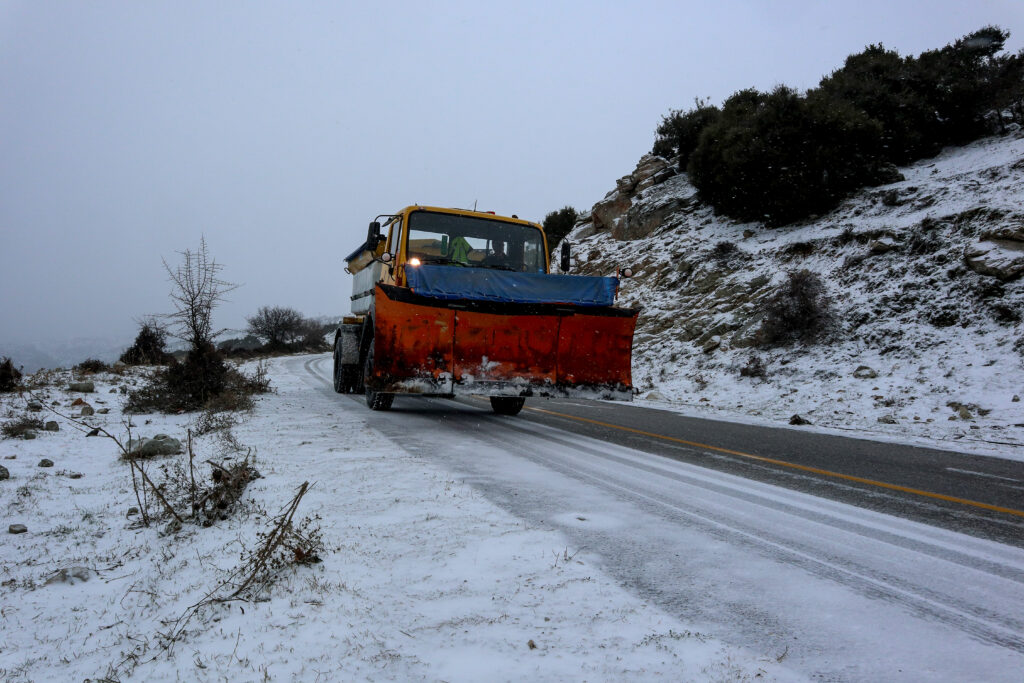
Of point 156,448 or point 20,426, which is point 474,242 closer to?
point 156,448

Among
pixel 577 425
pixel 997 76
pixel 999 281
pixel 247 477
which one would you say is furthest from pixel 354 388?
pixel 997 76

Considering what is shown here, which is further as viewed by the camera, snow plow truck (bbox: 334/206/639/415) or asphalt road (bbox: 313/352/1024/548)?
snow plow truck (bbox: 334/206/639/415)

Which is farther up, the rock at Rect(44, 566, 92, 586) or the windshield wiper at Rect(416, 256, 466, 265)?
the windshield wiper at Rect(416, 256, 466, 265)

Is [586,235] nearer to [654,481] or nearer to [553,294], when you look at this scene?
[553,294]

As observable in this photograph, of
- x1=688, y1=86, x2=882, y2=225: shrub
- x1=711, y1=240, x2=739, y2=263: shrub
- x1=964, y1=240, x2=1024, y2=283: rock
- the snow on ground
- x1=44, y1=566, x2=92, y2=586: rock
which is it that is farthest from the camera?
x1=711, y1=240, x2=739, y2=263: shrub

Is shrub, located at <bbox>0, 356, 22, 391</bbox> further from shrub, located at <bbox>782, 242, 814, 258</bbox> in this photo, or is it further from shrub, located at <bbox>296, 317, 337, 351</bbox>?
shrub, located at <bbox>296, 317, 337, 351</bbox>

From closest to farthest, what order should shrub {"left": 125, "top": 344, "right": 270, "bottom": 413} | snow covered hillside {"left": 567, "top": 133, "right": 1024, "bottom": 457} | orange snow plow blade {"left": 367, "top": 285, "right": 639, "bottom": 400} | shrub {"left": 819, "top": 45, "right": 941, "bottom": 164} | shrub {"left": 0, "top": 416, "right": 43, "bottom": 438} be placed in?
shrub {"left": 0, "top": 416, "right": 43, "bottom": 438} < orange snow plow blade {"left": 367, "top": 285, "right": 639, "bottom": 400} < shrub {"left": 125, "top": 344, "right": 270, "bottom": 413} < snow covered hillside {"left": 567, "top": 133, "right": 1024, "bottom": 457} < shrub {"left": 819, "top": 45, "right": 941, "bottom": 164}

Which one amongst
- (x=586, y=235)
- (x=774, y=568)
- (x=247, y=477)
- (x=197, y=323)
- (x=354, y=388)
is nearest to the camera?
(x=774, y=568)

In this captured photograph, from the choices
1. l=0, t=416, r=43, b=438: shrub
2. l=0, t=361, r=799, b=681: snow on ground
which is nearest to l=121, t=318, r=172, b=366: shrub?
l=0, t=416, r=43, b=438: shrub

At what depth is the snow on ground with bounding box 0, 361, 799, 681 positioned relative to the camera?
2207 millimetres

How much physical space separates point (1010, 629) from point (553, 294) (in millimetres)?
5948

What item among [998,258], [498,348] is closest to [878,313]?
[998,258]

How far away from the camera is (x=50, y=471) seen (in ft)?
17.5

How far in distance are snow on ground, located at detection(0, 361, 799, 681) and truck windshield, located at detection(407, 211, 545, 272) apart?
4969mm
